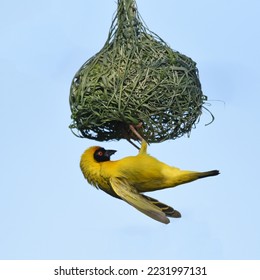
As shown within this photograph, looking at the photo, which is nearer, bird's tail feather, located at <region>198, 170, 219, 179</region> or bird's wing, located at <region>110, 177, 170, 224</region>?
bird's wing, located at <region>110, 177, 170, 224</region>

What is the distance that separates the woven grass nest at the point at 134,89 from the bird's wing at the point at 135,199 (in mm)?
297

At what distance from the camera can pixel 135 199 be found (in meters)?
4.96

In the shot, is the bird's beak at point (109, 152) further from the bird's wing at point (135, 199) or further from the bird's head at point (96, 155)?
the bird's wing at point (135, 199)

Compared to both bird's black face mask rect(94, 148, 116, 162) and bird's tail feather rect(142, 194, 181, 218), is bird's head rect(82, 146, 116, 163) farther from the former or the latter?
bird's tail feather rect(142, 194, 181, 218)

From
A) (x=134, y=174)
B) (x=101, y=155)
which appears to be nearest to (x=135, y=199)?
(x=134, y=174)

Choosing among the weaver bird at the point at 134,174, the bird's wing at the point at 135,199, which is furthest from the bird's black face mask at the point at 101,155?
the bird's wing at the point at 135,199

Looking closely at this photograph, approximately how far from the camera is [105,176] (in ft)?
16.8

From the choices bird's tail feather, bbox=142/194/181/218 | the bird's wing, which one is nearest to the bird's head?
the bird's wing

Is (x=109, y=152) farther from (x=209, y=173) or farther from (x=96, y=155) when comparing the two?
(x=209, y=173)

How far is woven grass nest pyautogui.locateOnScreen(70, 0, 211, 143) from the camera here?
199 inches

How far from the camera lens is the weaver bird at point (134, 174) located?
5.10 meters

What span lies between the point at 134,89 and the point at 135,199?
0.60 meters
